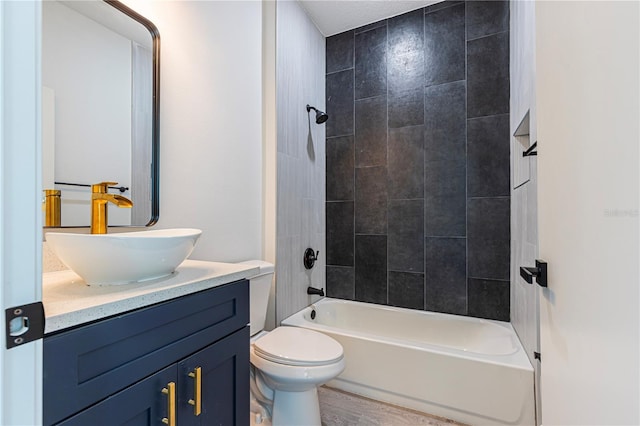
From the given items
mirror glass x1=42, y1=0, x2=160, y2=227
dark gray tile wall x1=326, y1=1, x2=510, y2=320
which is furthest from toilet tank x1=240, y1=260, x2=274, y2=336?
dark gray tile wall x1=326, y1=1, x2=510, y2=320

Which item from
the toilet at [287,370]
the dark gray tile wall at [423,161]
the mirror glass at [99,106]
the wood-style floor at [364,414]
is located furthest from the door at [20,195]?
the dark gray tile wall at [423,161]

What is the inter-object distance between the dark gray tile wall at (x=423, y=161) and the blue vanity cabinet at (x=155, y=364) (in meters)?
1.73

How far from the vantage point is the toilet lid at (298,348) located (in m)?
1.42

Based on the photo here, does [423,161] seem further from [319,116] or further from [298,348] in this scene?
[298,348]

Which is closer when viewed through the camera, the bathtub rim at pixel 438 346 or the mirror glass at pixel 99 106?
the mirror glass at pixel 99 106

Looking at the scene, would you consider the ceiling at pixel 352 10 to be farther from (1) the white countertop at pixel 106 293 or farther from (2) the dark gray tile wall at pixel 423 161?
(1) the white countertop at pixel 106 293

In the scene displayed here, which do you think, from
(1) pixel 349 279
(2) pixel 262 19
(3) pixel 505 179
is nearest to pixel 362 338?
(1) pixel 349 279

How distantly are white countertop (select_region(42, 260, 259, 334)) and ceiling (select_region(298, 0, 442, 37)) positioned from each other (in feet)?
7.45

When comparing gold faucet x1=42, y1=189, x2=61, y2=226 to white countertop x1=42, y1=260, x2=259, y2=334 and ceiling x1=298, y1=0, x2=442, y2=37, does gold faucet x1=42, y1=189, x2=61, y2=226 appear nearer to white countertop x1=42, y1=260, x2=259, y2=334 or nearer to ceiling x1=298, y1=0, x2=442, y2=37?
white countertop x1=42, y1=260, x2=259, y2=334

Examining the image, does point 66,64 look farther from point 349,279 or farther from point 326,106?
point 349,279

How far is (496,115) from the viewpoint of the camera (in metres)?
2.13

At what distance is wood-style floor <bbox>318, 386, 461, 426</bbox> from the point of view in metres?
1.66

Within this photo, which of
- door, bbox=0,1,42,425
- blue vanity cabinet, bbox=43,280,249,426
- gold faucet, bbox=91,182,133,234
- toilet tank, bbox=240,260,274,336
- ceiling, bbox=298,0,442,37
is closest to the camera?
door, bbox=0,1,42,425

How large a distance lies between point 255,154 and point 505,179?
173 centimetres
